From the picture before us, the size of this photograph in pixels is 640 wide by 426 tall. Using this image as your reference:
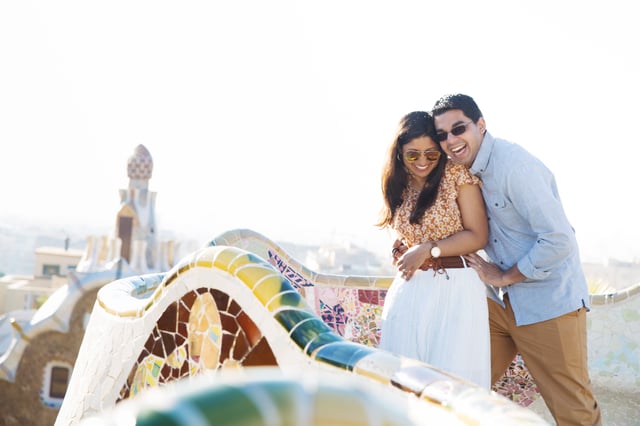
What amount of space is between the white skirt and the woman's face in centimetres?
36

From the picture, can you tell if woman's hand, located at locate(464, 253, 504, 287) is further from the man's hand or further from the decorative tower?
the decorative tower

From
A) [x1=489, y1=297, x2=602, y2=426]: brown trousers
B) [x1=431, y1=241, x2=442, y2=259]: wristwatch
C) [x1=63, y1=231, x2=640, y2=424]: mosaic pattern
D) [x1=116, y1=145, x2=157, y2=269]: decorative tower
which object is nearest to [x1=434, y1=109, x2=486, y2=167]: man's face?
[x1=431, y1=241, x2=442, y2=259]: wristwatch

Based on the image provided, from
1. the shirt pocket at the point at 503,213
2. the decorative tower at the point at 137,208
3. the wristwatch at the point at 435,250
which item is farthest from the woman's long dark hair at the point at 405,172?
the decorative tower at the point at 137,208

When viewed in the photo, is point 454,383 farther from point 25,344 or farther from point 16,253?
point 16,253

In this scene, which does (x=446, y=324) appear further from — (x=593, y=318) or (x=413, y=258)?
(x=593, y=318)

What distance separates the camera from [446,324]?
241 centimetres

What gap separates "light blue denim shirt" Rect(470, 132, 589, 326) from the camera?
245cm

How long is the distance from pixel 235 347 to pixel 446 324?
0.90 m

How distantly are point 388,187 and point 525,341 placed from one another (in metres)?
0.80

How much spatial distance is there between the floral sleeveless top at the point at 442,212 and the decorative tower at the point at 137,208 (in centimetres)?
1142

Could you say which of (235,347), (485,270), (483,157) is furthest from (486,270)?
(235,347)

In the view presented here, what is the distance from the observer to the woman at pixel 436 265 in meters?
2.42

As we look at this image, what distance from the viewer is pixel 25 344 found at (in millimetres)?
8992

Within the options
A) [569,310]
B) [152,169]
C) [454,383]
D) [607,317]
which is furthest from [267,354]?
[152,169]
